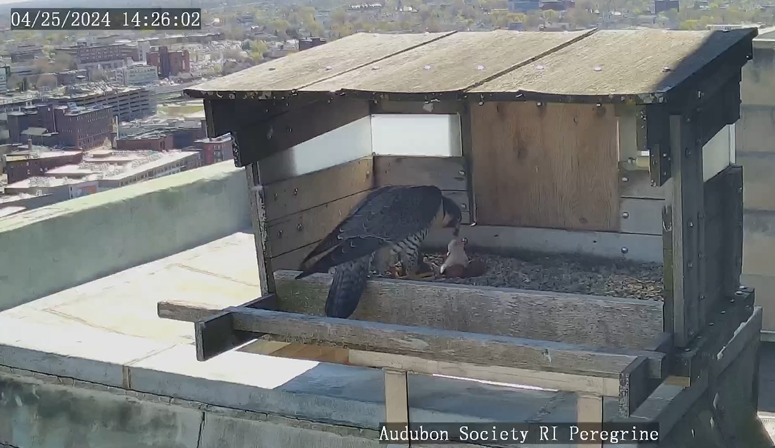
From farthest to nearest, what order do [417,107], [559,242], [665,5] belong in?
[665,5] < [417,107] < [559,242]

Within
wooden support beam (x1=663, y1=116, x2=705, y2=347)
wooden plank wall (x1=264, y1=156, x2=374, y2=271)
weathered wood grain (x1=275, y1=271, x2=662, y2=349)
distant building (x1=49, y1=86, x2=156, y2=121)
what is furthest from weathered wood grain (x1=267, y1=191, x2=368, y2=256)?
distant building (x1=49, y1=86, x2=156, y2=121)

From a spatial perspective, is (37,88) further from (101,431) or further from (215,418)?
(215,418)

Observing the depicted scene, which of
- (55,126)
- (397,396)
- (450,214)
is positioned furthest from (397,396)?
(55,126)

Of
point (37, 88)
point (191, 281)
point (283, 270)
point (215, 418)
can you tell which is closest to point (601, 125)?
point (283, 270)

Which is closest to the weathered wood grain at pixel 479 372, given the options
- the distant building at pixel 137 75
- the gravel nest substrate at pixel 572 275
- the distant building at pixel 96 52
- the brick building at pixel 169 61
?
the gravel nest substrate at pixel 572 275

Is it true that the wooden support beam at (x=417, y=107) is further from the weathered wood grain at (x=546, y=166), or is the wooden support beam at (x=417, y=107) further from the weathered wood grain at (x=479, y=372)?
the weathered wood grain at (x=479, y=372)

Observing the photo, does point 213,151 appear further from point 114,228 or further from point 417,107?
point 417,107

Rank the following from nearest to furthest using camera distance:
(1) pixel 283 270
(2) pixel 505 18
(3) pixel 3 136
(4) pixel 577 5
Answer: (1) pixel 283 270 → (3) pixel 3 136 → (2) pixel 505 18 → (4) pixel 577 5
